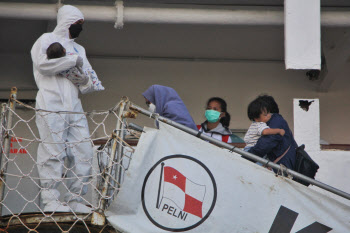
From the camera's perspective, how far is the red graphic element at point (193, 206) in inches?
268

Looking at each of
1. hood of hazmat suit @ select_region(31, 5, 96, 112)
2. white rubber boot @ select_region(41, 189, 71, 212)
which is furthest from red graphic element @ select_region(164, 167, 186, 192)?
hood of hazmat suit @ select_region(31, 5, 96, 112)

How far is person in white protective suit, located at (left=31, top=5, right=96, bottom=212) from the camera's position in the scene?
7594 mm

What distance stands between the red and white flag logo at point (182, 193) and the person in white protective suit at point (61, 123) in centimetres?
96

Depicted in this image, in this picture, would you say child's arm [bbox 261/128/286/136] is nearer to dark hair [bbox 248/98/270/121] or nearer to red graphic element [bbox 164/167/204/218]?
dark hair [bbox 248/98/270/121]

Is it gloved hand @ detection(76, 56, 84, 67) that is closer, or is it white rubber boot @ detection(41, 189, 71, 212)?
white rubber boot @ detection(41, 189, 71, 212)

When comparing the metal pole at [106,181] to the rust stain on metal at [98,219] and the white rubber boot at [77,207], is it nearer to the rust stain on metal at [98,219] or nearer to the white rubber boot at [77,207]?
the rust stain on metal at [98,219]

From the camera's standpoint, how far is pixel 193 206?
682 cm

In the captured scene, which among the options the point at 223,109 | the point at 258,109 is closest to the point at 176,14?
the point at 223,109

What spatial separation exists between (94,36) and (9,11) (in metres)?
1.96

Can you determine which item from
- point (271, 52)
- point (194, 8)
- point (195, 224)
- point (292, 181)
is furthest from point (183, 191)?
point (271, 52)

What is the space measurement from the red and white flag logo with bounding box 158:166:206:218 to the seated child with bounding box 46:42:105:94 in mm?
1612

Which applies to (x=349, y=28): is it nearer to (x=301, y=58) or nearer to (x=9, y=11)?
(x=301, y=58)

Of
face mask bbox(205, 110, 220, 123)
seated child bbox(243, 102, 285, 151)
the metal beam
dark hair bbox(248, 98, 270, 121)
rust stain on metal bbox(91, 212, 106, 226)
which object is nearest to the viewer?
rust stain on metal bbox(91, 212, 106, 226)

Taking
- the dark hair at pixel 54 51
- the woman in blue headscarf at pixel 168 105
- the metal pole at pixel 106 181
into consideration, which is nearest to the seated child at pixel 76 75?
the dark hair at pixel 54 51
